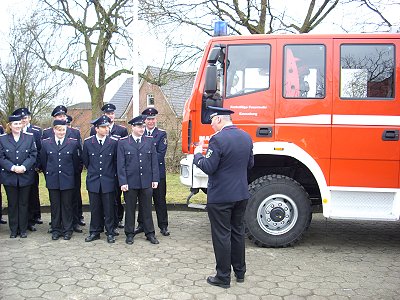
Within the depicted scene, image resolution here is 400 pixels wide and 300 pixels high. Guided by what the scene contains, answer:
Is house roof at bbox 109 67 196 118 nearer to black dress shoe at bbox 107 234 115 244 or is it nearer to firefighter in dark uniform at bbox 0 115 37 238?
firefighter in dark uniform at bbox 0 115 37 238

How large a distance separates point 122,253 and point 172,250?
64 centimetres

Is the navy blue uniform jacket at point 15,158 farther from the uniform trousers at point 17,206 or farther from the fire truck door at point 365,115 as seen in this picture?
the fire truck door at point 365,115

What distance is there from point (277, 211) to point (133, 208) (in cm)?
194

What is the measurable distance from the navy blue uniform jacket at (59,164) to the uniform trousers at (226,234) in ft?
8.45

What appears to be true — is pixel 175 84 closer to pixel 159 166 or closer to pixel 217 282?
pixel 159 166

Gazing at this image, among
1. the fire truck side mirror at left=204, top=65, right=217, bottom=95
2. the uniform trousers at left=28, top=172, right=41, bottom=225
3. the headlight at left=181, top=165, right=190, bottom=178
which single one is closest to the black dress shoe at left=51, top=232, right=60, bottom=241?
the uniform trousers at left=28, top=172, right=41, bottom=225

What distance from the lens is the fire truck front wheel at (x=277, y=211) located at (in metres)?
5.50

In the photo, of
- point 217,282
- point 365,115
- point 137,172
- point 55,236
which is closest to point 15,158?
point 55,236

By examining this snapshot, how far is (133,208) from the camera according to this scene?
593 centimetres

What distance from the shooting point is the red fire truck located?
5254 millimetres

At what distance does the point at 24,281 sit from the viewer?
14.6 feet

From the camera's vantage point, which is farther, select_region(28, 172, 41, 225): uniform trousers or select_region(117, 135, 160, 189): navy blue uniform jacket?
select_region(28, 172, 41, 225): uniform trousers

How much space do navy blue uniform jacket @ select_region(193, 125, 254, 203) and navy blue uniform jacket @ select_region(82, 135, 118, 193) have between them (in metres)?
2.04

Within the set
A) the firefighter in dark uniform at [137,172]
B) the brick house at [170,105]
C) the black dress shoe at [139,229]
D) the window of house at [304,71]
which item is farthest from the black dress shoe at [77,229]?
the brick house at [170,105]
